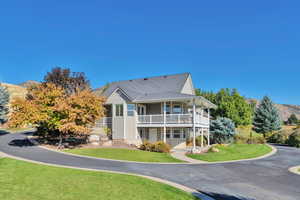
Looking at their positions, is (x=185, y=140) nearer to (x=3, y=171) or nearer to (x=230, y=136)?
(x=230, y=136)

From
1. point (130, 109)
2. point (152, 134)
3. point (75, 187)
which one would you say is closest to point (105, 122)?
point (130, 109)

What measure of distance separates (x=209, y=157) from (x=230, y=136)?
38.3ft

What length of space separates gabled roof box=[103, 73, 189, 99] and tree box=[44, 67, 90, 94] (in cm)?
365

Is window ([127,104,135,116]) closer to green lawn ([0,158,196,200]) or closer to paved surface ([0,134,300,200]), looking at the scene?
paved surface ([0,134,300,200])

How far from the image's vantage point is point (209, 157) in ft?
56.0

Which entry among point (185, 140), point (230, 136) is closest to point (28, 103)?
point (185, 140)

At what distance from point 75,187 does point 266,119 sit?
3989cm

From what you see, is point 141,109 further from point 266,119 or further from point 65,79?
point 266,119

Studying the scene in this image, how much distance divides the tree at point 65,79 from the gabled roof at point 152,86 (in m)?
3.65

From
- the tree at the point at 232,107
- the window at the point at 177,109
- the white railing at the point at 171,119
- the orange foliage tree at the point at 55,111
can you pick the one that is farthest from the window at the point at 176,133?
the tree at the point at 232,107

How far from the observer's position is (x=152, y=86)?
28.0 m

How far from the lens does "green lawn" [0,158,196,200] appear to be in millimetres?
6707

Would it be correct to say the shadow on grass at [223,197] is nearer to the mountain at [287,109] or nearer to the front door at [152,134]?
the front door at [152,134]

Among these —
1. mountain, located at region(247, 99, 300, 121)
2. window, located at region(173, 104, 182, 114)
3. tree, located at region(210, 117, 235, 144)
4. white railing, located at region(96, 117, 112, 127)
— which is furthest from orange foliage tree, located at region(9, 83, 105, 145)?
mountain, located at region(247, 99, 300, 121)
